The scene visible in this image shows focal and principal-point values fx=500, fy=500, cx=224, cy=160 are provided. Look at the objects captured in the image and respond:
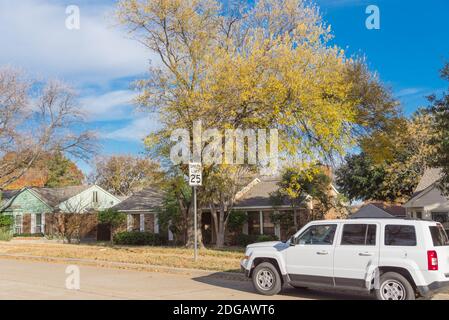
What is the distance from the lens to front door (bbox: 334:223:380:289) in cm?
967

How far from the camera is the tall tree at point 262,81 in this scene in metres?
19.3

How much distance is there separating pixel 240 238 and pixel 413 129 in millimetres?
15803

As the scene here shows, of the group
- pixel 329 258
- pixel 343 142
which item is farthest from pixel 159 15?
pixel 329 258

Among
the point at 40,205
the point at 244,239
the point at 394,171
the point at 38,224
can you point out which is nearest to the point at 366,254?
the point at 244,239

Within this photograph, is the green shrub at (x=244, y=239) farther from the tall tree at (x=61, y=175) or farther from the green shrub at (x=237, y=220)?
the tall tree at (x=61, y=175)

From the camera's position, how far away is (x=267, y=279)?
435 inches

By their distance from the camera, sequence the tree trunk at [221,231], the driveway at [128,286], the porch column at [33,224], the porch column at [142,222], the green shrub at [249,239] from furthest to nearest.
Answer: the porch column at [33,224], the porch column at [142,222], the tree trunk at [221,231], the green shrub at [249,239], the driveway at [128,286]

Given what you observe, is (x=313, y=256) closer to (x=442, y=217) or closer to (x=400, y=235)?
(x=400, y=235)

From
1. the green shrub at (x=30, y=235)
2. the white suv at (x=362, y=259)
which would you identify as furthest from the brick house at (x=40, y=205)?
the white suv at (x=362, y=259)

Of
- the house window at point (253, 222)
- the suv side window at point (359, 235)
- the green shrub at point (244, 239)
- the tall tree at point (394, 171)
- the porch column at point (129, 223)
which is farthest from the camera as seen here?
the porch column at point (129, 223)

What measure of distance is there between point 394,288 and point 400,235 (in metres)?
1.00

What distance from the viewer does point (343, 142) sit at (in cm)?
1978

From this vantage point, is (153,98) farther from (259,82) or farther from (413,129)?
(413,129)

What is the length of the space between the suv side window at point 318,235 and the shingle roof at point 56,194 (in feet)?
125
